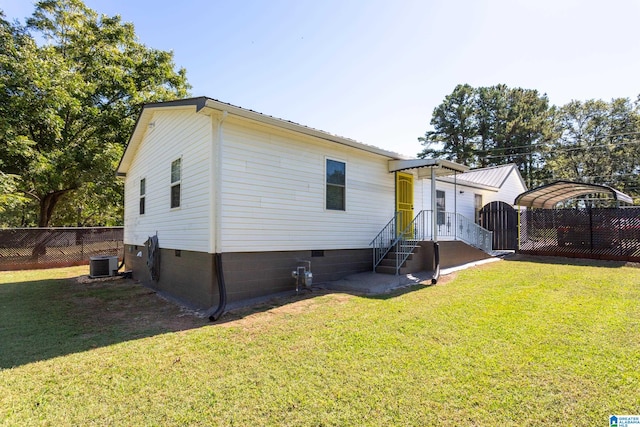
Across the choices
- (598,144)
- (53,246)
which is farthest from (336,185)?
(598,144)

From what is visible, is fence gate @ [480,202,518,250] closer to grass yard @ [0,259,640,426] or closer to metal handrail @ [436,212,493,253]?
metal handrail @ [436,212,493,253]

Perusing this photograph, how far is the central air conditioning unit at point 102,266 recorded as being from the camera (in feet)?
33.7

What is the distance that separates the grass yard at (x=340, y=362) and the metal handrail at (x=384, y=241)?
7.69 feet

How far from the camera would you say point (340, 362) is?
3387 millimetres

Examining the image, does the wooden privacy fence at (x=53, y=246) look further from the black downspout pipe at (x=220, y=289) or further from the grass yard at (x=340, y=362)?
the black downspout pipe at (x=220, y=289)

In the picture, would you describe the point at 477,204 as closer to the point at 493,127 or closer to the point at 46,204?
the point at 46,204

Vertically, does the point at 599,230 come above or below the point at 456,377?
above

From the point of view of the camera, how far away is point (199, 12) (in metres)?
9.76

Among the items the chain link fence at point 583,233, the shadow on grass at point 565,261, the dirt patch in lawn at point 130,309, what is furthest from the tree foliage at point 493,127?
the dirt patch in lawn at point 130,309

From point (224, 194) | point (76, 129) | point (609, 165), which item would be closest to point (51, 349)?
point (224, 194)

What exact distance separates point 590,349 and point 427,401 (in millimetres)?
2242

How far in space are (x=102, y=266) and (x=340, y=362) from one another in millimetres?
10158

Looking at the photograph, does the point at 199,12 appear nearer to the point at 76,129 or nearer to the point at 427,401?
the point at 76,129

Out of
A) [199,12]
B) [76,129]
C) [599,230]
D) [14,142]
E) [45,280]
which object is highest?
[199,12]
